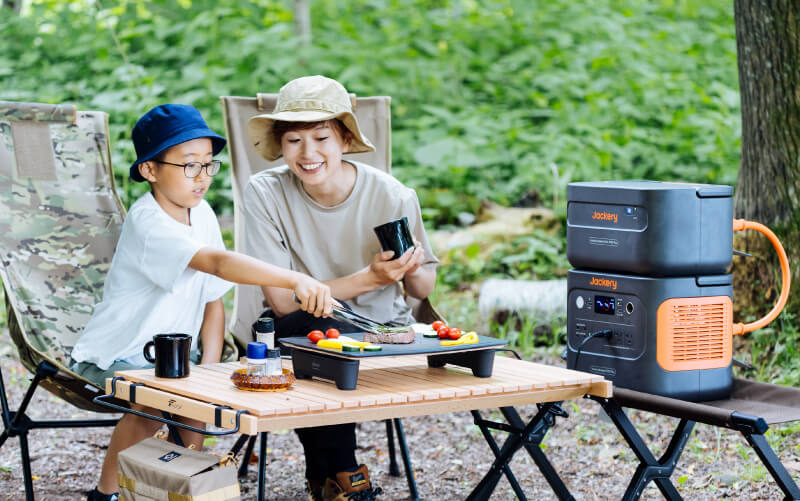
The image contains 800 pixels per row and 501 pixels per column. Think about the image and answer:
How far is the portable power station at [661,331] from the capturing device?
7.17 feet

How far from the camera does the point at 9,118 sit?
3.06 meters

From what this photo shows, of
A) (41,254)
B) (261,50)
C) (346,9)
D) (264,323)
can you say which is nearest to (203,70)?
(261,50)

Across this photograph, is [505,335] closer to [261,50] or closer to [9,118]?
[9,118]

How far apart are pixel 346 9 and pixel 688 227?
6.35 m

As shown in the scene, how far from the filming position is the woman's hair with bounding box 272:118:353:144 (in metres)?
2.65

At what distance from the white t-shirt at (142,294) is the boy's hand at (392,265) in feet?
1.56

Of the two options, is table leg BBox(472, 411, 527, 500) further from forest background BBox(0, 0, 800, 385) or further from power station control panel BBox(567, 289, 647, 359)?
forest background BBox(0, 0, 800, 385)

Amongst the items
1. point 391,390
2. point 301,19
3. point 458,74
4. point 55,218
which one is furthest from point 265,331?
point 458,74

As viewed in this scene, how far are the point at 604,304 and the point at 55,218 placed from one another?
1834 mm

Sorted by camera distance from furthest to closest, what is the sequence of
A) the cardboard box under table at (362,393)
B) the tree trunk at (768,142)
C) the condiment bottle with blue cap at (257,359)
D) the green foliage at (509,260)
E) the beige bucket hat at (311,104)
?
the green foliage at (509,260) → the tree trunk at (768,142) → the beige bucket hat at (311,104) → the condiment bottle with blue cap at (257,359) → the cardboard box under table at (362,393)

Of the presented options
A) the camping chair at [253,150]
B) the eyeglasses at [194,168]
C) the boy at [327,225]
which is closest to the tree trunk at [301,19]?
the camping chair at [253,150]

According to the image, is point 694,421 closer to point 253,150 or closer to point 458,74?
point 253,150

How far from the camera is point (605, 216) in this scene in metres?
2.28

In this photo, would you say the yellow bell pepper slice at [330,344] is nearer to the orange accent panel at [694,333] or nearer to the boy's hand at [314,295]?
the boy's hand at [314,295]
